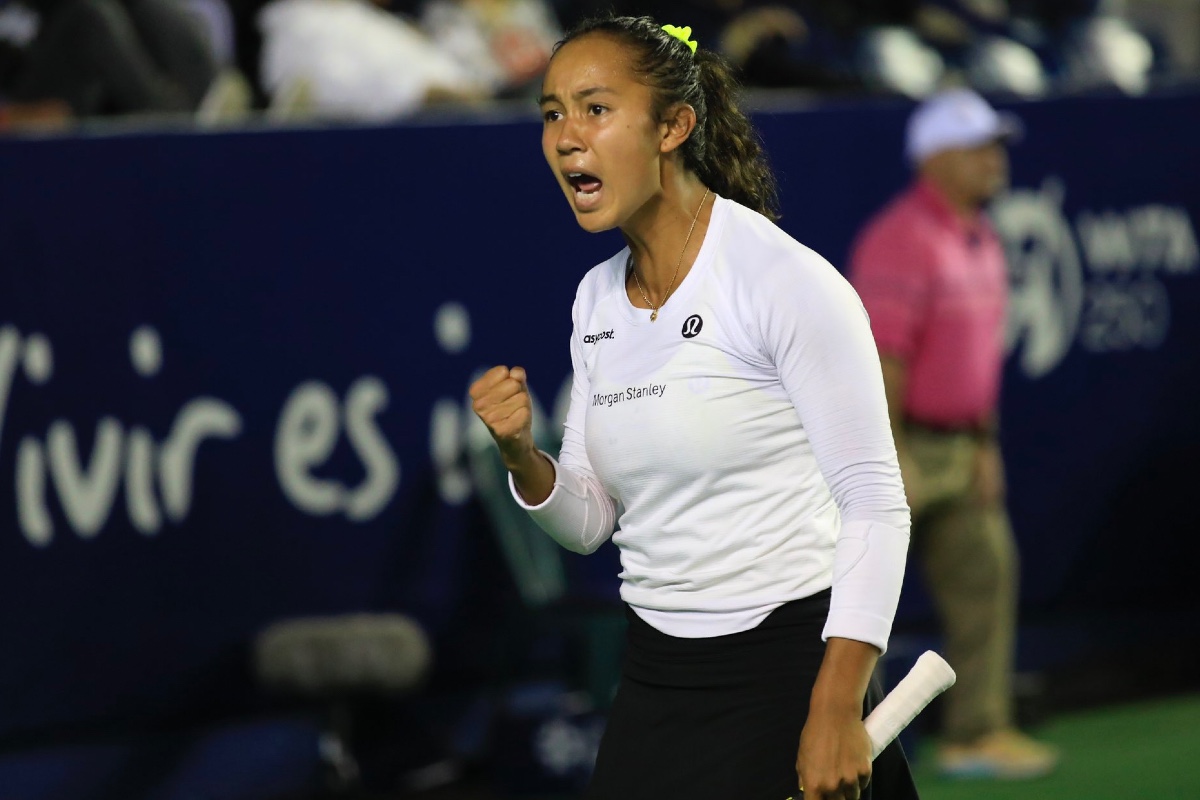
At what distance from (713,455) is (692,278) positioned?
258 mm

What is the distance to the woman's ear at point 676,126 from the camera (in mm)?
2828

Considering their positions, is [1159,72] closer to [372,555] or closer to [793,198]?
[793,198]

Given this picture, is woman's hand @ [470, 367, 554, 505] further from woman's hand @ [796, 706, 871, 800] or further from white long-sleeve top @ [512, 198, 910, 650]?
woman's hand @ [796, 706, 871, 800]

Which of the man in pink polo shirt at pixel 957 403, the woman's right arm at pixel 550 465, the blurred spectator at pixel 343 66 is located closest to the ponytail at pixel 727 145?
the woman's right arm at pixel 550 465

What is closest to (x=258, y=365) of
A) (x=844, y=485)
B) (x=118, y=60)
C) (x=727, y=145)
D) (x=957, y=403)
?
(x=118, y=60)

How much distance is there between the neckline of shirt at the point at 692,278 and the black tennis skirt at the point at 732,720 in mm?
457

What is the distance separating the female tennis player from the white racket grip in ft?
0.20

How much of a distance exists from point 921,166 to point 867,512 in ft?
12.5

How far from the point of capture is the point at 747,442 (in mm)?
2701

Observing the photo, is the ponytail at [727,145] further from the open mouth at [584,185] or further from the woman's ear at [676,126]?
the open mouth at [584,185]

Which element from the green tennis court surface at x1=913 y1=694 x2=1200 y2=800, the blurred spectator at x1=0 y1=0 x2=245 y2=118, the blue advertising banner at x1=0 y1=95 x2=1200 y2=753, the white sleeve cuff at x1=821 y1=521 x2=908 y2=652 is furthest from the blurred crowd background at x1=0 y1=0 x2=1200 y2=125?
the white sleeve cuff at x1=821 y1=521 x2=908 y2=652

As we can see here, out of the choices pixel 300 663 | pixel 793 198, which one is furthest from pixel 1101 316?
pixel 300 663

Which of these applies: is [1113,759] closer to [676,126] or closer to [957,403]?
[957,403]

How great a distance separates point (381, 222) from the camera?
5977 mm
